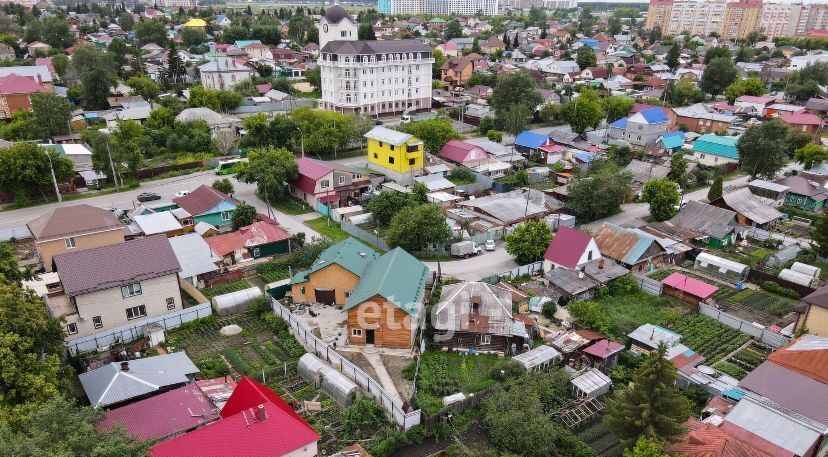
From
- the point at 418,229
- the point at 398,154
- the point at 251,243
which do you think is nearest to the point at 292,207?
the point at 251,243

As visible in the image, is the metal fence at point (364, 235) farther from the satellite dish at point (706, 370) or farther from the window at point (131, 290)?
the satellite dish at point (706, 370)

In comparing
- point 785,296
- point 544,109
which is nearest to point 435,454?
point 785,296

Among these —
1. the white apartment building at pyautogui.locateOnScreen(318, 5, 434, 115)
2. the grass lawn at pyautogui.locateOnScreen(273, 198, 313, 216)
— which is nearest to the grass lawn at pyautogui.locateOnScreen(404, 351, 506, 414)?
the grass lawn at pyautogui.locateOnScreen(273, 198, 313, 216)

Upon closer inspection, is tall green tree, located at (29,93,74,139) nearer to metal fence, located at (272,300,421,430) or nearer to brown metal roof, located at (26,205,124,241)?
brown metal roof, located at (26,205,124,241)

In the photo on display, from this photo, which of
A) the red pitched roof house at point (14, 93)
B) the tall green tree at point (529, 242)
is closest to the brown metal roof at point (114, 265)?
the tall green tree at point (529, 242)

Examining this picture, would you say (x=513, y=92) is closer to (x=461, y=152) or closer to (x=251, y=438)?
(x=461, y=152)
